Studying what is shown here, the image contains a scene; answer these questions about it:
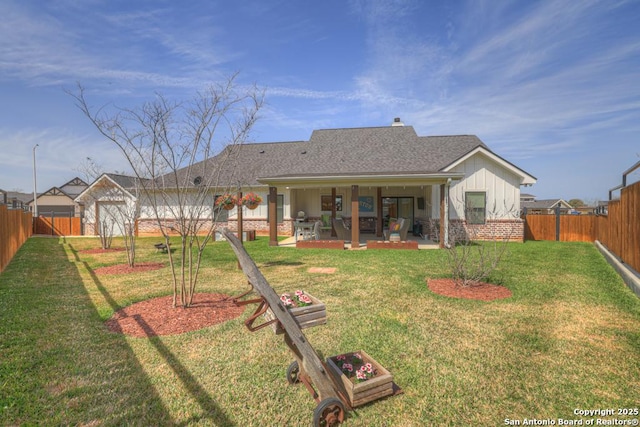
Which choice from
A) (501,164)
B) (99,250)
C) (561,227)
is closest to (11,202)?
(99,250)

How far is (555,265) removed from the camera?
29.0 ft

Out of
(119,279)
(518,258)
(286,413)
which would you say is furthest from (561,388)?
(119,279)

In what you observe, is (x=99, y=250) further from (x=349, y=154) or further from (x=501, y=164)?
(x=501, y=164)

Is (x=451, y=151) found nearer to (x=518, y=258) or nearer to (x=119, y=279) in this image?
(x=518, y=258)

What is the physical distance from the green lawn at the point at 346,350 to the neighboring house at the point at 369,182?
21.3ft

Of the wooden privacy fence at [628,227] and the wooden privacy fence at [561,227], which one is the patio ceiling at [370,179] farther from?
the wooden privacy fence at [561,227]

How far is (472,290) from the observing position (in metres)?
6.23

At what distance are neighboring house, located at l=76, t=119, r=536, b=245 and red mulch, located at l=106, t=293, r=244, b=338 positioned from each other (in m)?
7.49

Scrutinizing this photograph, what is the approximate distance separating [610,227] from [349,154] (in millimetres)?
11419

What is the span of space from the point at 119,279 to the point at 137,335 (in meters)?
4.15

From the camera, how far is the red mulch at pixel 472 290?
5879mm

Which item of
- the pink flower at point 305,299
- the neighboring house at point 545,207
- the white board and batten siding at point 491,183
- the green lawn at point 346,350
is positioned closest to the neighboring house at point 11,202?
the green lawn at point 346,350

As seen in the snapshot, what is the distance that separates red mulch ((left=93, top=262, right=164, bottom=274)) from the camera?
8.45 meters

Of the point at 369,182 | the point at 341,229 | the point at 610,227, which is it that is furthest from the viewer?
the point at 341,229
